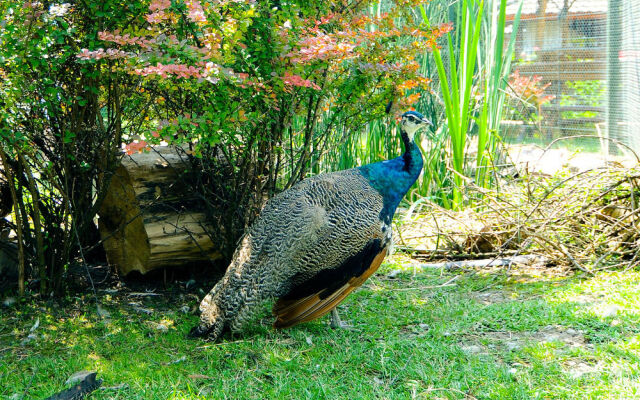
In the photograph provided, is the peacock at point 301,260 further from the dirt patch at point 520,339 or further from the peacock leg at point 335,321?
the dirt patch at point 520,339

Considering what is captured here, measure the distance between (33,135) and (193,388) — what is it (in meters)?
2.06

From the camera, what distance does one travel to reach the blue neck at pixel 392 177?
4094 millimetres

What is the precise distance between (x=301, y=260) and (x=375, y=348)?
0.66m

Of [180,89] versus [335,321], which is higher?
[180,89]

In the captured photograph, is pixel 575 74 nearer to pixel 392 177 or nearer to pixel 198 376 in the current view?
pixel 392 177

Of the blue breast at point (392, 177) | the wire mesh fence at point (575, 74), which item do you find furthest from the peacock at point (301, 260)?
the wire mesh fence at point (575, 74)

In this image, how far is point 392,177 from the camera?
4.14m

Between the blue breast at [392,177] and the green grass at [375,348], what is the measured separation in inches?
30.0

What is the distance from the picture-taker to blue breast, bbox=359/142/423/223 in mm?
4092

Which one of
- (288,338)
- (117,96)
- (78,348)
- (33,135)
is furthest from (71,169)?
(288,338)

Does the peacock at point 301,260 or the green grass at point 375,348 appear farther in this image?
the peacock at point 301,260

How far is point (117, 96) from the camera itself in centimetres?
405

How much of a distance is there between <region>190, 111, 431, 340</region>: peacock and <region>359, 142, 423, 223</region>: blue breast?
0.19 metres

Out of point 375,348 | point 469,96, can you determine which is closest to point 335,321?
point 375,348
